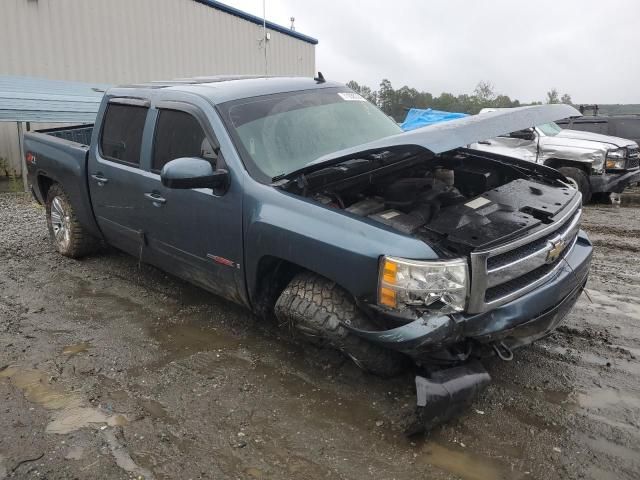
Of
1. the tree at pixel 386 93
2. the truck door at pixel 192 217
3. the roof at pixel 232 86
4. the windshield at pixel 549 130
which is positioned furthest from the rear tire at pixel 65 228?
the tree at pixel 386 93

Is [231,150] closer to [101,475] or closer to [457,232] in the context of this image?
[457,232]

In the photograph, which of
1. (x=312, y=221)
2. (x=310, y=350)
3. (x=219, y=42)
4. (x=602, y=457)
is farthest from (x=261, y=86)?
(x=219, y=42)

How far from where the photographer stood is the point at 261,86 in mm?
4156

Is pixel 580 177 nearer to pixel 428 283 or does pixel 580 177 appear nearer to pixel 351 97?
pixel 351 97

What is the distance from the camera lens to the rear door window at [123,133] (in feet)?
14.4

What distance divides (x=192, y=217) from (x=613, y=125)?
1233cm

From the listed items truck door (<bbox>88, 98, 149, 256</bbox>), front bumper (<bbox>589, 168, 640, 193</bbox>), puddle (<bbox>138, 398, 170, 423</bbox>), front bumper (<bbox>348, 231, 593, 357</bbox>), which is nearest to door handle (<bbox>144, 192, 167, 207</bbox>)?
truck door (<bbox>88, 98, 149, 256</bbox>)

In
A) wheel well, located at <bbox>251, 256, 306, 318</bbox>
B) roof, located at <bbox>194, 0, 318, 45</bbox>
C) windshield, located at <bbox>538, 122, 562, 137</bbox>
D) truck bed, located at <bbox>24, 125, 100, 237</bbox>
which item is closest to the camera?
wheel well, located at <bbox>251, 256, 306, 318</bbox>

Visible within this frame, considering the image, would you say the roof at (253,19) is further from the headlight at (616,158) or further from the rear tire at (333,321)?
the rear tire at (333,321)

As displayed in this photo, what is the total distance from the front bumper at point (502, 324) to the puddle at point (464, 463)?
471 mm

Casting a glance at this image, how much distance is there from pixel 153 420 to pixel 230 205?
52.8 inches

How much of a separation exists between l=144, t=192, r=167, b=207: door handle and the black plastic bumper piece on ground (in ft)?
7.56

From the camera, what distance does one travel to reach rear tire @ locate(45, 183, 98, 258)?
5570mm

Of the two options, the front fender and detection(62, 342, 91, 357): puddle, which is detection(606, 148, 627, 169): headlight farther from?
detection(62, 342, 91, 357): puddle
